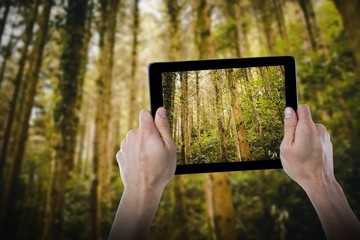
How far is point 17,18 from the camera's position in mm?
12258

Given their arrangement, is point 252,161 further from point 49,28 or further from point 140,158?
point 49,28

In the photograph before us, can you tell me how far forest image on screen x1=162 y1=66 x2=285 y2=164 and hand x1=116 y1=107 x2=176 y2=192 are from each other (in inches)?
6.7

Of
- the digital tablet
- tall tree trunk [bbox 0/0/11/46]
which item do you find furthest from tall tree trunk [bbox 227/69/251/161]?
tall tree trunk [bbox 0/0/11/46]

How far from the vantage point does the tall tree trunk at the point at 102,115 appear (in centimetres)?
897

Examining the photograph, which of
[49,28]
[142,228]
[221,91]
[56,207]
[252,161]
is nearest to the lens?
[142,228]

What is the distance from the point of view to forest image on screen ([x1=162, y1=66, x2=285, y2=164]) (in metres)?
1.65

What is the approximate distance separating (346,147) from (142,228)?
8254 millimetres

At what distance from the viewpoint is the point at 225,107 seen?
1.81m

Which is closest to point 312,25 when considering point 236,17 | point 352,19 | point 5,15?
point 236,17

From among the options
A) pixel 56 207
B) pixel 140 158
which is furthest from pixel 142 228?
pixel 56 207

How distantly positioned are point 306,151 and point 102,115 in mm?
8631

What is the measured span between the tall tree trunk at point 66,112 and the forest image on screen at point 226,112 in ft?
22.3

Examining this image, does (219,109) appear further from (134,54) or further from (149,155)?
(134,54)

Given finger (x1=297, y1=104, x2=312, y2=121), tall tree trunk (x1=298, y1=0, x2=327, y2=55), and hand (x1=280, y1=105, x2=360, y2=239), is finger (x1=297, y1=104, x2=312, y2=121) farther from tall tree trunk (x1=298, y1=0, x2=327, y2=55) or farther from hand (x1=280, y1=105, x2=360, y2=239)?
tall tree trunk (x1=298, y1=0, x2=327, y2=55)
